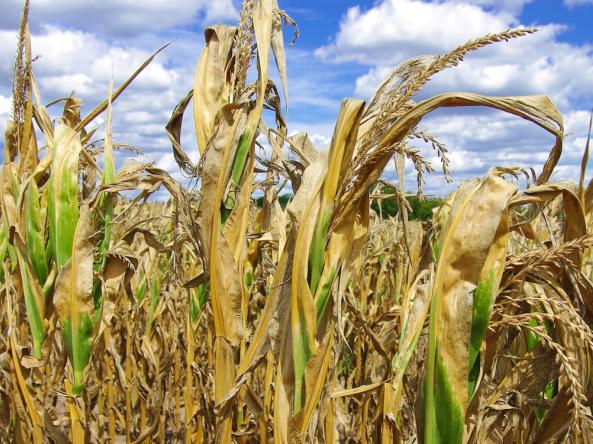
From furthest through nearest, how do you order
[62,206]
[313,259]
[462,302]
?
[62,206] → [313,259] → [462,302]

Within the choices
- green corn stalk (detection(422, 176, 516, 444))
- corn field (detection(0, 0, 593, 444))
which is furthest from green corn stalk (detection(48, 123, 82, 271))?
green corn stalk (detection(422, 176, 516, 444))

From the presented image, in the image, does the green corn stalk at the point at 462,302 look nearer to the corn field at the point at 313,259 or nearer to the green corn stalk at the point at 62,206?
the corn field at the point at 313,259

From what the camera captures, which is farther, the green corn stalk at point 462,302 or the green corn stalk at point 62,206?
the green corn stalk at point 62,206

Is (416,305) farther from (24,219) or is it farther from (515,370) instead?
(24,219)

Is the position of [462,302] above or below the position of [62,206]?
below

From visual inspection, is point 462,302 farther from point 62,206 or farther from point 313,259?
point 62,206

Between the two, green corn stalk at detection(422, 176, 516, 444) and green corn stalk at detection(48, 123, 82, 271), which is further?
green corn stalk at detection(48, 123, 82, 271)

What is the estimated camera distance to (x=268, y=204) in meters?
2.95

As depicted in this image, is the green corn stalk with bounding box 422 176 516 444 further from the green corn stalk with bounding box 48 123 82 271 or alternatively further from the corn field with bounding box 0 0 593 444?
the green corn stalk with bounding box 48 123 82 271

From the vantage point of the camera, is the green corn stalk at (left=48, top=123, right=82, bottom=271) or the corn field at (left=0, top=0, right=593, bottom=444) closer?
the corn field at (left=0, top=0, right=593, bottom=444)

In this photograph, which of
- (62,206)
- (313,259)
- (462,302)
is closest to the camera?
(462,302)

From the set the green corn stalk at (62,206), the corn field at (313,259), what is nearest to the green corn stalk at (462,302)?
the corn field at (313,259)

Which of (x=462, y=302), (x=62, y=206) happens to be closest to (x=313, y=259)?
(x=462, y=302)

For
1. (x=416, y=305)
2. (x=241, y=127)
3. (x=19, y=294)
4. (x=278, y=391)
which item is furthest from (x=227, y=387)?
(x=19, y=294)
